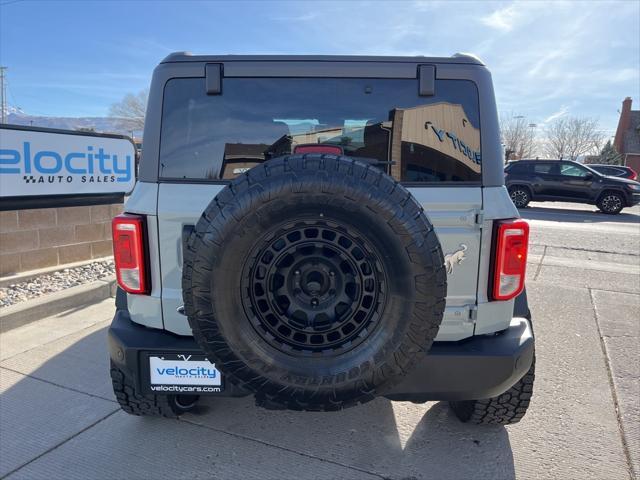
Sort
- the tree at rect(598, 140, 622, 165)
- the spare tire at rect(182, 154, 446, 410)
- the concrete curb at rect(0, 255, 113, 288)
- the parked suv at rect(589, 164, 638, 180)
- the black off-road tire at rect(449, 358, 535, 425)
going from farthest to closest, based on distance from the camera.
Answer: the tree at rect(598, 140, 622, 165), the parked suv at rect(589, 164, 638, 180), the concrete curb at rect(0, 255, 113, 288), the black off-road tire at rect(449, 358, 535, 425), the spare tire at rect(182, 154, 446, 410)

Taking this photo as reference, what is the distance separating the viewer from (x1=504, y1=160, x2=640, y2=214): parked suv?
14.1 meters

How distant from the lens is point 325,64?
6.95ft

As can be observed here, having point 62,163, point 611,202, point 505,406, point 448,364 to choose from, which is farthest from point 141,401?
point 611,202

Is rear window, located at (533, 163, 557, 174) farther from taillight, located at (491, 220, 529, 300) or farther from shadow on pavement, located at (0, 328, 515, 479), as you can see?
taillight, located at (491, 220, 529, 300)

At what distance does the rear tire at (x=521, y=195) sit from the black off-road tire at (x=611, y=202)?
2.15 metres

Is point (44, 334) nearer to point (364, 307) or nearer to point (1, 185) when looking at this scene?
point (1, 185)

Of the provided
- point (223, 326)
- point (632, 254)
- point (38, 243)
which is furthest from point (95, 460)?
point (632, 254)

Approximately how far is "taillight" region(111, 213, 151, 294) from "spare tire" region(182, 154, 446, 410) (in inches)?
18.2

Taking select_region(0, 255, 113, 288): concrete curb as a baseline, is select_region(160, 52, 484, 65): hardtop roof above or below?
above

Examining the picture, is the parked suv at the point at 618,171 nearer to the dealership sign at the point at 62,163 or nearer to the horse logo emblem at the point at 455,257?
the dealership sign at the point at 62,163

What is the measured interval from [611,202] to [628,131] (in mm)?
39895

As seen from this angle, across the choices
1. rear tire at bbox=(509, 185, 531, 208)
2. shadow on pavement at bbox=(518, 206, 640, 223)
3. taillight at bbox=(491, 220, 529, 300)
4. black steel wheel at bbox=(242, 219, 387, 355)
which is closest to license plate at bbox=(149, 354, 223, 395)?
black steel wheel at bbox=(242, 219, 387, 355)

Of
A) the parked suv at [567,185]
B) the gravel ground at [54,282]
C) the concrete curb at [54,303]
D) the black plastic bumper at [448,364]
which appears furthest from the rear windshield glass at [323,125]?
the parked suv at [567,185]

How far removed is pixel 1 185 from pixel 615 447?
592 centimetres
